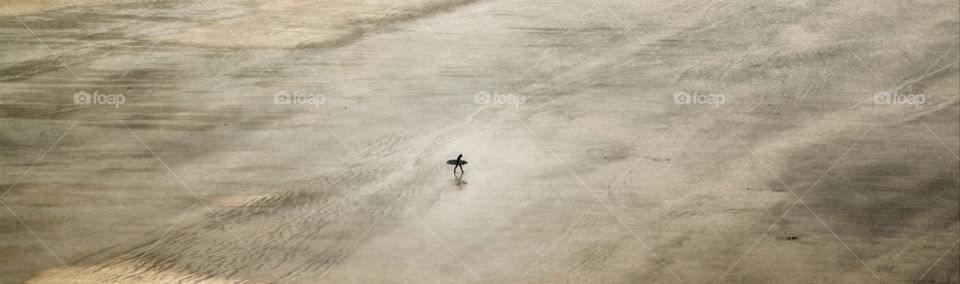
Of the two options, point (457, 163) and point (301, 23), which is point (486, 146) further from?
point (301, 23)

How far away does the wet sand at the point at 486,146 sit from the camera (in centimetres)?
686

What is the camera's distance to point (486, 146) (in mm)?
8844

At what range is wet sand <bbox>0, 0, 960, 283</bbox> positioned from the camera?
686 cm

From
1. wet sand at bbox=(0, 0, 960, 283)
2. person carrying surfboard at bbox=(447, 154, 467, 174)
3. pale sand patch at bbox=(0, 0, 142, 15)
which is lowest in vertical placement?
wet sand at bbox=(0, 0, 960, 283)

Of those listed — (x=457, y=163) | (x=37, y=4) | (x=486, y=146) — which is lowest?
(x=486, y=146)

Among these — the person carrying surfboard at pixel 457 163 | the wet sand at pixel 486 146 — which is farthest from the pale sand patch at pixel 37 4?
the person carrying surfboard at pixel 457 163

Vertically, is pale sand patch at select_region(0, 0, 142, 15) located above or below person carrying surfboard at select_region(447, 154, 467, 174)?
above

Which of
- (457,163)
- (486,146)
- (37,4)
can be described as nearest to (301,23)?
(37,4)

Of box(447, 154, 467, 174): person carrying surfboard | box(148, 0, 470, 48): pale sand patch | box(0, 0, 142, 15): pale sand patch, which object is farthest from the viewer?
box(0, 0, 142, 15): pale sand patch

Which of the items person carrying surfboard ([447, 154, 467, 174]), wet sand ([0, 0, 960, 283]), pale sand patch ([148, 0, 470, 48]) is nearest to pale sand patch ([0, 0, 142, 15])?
wet sand ([0, 0, 960, 283])

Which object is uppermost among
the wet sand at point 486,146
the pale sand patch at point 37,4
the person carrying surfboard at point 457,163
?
the pale sand patch at point 37,4

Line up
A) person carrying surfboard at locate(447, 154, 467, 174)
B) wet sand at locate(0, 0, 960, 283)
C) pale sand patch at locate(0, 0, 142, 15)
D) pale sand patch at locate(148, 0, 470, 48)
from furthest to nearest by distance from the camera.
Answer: pale sand patch at locate(0, 0, 142, 15)
pale sand patch at locate(148, 0, 470, 48)
person carrying surfboard at locate(447, 154, 467, 174)
wet sand at locate(0, 0, 960, 283)

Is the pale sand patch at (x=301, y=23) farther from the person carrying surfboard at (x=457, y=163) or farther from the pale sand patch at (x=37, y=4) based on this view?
the person carrying surfboard at (x=457, y=163)

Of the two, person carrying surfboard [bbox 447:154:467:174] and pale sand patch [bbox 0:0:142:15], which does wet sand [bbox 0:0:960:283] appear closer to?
person carrying surfboard [bbox 447:154:467:174]
